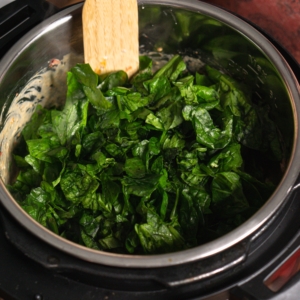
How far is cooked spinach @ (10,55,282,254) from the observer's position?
0.95 metres

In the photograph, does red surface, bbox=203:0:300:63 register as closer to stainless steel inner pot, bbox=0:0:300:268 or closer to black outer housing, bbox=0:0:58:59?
stainless steel inner pot, bbox=0:0:300:268

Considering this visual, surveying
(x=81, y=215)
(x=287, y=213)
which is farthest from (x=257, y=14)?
(x=81, y=215)

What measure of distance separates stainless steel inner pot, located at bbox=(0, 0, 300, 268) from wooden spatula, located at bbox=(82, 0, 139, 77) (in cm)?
5

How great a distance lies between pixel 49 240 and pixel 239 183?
0.47 metres

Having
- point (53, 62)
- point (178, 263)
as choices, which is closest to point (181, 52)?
point (53, 62)

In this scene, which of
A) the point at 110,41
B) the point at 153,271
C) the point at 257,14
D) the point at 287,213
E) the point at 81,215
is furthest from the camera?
the point at 257,14

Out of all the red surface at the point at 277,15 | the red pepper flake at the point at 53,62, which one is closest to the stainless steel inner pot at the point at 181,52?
the red pepper flake at the point at 53,62

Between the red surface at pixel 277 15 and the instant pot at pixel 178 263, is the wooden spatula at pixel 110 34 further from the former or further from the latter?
the red surface at pixel 277 15

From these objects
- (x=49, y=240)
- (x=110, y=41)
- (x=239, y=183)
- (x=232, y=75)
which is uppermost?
(x=110, y=41)

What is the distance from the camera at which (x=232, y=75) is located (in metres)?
1.21

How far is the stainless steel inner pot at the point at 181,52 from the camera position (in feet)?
3.23

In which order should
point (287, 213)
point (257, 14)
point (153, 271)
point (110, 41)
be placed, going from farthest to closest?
point (257, 14) < point (110, 41) < point (287, 213) < point (153, 271)

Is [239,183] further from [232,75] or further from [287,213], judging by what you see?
[232,75]

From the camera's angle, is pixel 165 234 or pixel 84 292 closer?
pixel 84 292
